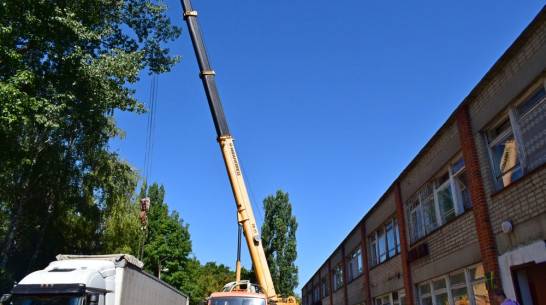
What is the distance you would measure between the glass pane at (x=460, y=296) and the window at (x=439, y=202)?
1.88 m

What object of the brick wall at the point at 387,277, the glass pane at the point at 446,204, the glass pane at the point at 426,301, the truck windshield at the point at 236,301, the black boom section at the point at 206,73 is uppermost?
Result: the black boom section at the point at 206,73

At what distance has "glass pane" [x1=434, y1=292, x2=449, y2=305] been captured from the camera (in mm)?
11680

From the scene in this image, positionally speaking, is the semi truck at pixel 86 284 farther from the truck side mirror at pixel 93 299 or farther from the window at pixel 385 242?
the window at pixel 385 242

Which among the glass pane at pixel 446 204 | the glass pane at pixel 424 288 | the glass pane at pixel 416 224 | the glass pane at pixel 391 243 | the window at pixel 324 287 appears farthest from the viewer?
the window at pixel 324 287

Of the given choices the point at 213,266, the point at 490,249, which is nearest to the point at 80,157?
the point at 490,249

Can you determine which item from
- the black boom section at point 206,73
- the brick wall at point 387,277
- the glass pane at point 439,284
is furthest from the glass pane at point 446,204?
the black boom section at point 206,73

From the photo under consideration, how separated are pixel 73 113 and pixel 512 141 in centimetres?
1485

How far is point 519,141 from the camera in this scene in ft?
26.9

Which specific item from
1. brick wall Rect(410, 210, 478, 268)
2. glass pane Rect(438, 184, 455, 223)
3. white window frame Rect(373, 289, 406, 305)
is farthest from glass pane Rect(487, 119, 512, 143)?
white window frame Rect(373, 289, 406, 305)

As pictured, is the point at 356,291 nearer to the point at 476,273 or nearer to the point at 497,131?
the point at 476,273

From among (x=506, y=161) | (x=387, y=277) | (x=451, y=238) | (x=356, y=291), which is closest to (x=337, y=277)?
(x=356, y=291)

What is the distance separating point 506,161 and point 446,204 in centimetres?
323

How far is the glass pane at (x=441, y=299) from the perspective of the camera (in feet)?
38.3

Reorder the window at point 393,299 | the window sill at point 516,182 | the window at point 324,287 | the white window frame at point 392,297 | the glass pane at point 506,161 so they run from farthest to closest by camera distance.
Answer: the window at point 324,287 < the white window frame at point 392,297 < the window at point 393,299 < the glass pane at point 506,161 < the window sill at point 516,182
